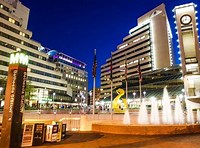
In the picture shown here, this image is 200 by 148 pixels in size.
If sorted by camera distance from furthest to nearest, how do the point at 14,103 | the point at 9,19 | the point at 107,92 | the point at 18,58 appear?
the point at 107,92, the point at 9,19, the point at 18,58, the point at 14,103

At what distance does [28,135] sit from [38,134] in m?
0.60

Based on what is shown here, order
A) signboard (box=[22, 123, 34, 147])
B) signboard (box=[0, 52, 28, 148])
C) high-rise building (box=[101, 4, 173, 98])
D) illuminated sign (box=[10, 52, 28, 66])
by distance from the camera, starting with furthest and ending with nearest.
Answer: high-rise building (box=[101, 4, 173, 98])
signboard (box=[22, 123, 34, 147])
illuminated sign (box=[10, 52, 28, 66])
signboard (box=[0, 52, 28, 148])

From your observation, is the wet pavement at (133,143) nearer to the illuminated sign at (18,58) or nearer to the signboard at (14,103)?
the signboard at (14,103)

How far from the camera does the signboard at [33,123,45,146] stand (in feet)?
34.0

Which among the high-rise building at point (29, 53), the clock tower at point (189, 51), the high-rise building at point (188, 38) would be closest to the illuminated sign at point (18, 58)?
the clock tower at point (189, 51)

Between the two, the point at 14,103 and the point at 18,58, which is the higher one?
the point at 18,58

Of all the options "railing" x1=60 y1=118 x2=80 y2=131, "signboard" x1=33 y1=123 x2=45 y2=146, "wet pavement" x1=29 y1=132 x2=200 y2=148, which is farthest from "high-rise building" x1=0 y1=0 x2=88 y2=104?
"wet pavement" x1=29 y1=132 x2=200 y2=148

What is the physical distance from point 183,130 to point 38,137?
A: 957 cm

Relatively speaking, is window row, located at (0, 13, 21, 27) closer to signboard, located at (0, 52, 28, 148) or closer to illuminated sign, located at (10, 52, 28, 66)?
illuminated sign, located at (10, 52, 28, 66)

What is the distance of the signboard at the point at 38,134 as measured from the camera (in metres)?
10.4

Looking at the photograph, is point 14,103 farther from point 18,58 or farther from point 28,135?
point 28,135

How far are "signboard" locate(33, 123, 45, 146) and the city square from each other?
0.17 feet

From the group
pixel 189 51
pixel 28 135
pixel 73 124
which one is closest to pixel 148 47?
pixel 189 51

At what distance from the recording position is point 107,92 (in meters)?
134
